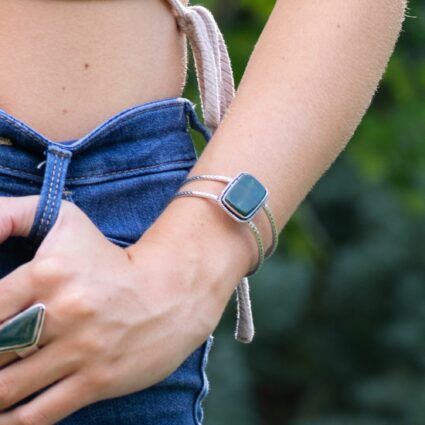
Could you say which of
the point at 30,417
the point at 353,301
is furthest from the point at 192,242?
the point at 353,301

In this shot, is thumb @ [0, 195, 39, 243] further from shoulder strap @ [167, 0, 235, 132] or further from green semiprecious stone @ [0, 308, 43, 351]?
shoulder strap @ [167, 0, 235, 132]

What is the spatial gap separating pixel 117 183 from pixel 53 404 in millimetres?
274

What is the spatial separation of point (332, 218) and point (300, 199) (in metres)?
6.21

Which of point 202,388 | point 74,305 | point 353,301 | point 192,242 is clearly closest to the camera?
point 74,305

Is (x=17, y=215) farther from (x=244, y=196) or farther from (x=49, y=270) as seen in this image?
(x=244, y=196)

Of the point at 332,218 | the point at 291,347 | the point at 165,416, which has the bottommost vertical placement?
the point at 291,347

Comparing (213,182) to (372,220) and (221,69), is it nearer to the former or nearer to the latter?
(221,69)

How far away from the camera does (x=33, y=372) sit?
4.03 feet

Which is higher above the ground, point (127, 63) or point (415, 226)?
point (127, 63)

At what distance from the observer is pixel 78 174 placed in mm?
1359

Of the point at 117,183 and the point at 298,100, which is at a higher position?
the point at 298,100

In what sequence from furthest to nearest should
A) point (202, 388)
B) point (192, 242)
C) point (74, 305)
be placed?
point (202, 388)
point (192, 242)
point (74, 305)

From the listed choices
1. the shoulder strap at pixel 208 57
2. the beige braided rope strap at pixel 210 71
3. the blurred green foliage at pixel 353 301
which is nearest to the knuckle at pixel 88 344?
the beige braided rope strap at pixel 210 71

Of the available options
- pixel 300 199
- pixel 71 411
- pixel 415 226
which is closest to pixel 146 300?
pixel 71 411
